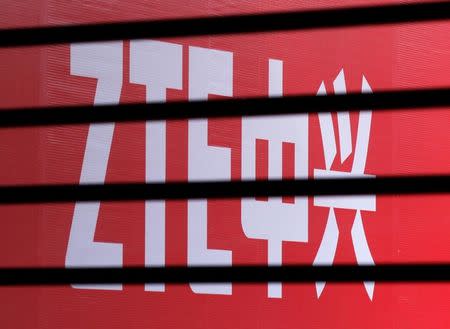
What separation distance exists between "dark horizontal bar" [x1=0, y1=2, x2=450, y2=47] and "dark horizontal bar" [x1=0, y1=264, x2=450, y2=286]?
396mm

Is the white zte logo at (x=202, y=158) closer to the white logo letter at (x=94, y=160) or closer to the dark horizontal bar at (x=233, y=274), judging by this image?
the white logo letter at (x=94, y=160)

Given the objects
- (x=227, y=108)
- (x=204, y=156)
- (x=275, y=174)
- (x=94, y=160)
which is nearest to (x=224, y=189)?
(x=227, y=108)

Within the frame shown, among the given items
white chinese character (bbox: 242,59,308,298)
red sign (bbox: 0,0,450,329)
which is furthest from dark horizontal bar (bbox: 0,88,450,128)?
white chinese character (bbox: 242,59,308,298)

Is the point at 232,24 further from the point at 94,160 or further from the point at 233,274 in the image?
the point at 94,160

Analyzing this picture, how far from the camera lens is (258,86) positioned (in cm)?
365

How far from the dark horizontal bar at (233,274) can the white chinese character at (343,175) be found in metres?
1.97

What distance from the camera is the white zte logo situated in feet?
10.7

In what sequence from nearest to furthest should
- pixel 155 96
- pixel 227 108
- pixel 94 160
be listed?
pixel 227 108 → pixel 94 160 → pixel 155 96

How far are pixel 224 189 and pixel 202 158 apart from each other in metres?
1.85

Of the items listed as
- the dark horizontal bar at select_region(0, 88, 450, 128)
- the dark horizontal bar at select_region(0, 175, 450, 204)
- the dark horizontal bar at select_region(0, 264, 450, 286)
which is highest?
the dark horizontal bar at select_region(0, 88, 450, 128)

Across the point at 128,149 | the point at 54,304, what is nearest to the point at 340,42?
the point at 128,149

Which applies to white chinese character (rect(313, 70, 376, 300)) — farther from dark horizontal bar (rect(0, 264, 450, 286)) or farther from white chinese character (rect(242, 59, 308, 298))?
dark horizontal bar (rect(0, 264, 450, 286))

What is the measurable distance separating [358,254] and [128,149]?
100 centimetres

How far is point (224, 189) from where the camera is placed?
1646 mm
